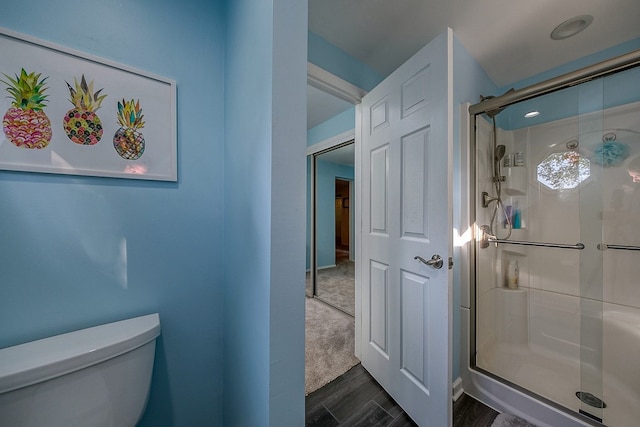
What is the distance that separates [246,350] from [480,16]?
85.7 inches

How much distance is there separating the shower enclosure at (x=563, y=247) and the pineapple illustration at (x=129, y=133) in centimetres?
201

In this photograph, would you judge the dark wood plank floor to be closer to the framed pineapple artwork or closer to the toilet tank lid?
the toilet tank lid

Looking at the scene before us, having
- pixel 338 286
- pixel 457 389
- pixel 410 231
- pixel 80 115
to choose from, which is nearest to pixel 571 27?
pixel 410 231

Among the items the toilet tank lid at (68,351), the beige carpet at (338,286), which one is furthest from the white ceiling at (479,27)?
the beige carpet at (338,286)

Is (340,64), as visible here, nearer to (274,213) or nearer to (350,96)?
(350,96)

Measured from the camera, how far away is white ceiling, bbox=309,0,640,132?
1.22 m

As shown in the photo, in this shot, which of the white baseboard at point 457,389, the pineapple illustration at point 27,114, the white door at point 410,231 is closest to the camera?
the pineapple illustration at point 27,114

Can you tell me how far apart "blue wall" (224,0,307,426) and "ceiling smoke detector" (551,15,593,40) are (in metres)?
1.80

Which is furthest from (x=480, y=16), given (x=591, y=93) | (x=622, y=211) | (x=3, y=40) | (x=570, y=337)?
(x=570, y=337)

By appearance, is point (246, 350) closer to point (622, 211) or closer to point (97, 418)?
point (97, 418)

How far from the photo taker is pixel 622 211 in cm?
148

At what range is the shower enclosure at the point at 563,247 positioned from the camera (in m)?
1.33

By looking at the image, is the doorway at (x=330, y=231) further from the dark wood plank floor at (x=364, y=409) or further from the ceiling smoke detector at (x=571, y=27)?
the ceiling smoke detector at (x=571, y=27)

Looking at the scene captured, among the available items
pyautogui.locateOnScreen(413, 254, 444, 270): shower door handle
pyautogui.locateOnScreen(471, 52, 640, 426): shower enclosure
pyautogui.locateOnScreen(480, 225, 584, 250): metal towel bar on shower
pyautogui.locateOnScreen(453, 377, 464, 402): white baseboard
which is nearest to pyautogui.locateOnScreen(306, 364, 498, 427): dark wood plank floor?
pyautogui.locateOnScreen(453, 377, 464, 402): white baseboard
